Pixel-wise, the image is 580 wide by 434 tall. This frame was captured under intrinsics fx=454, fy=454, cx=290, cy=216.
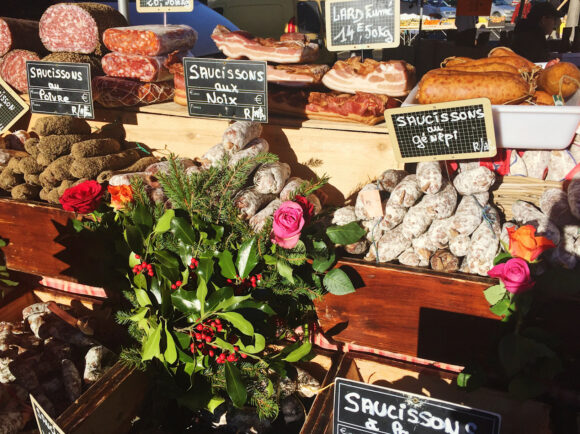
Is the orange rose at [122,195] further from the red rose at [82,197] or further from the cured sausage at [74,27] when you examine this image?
the cured sausage at [74,27]

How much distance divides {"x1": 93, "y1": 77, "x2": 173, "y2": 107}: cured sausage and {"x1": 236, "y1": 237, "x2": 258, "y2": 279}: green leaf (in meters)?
1.70

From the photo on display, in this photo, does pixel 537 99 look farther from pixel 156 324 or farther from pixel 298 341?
pixel 156 324

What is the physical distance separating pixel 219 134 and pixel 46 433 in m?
1.72

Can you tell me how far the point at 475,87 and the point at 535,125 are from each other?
29 cm

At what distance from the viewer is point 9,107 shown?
120 inches

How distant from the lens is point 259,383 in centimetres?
187

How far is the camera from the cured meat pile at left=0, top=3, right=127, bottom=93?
9.99 ft

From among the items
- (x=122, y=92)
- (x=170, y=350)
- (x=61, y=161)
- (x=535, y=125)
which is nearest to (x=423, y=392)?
(x=170, y=350)

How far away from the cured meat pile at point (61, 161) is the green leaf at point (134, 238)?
864mm

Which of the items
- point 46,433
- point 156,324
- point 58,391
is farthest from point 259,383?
point 58,391

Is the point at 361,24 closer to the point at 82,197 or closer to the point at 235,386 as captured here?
the point at 82,197

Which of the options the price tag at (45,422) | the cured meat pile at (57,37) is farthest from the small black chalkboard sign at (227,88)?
the price tag at (45,422)

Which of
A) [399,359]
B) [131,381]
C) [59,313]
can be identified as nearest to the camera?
[131,381]

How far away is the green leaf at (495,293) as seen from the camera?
1.61 meters
